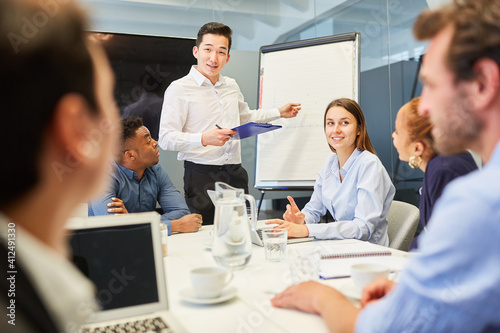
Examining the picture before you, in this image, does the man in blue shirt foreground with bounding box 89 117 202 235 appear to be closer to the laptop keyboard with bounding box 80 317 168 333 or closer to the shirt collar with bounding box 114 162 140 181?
the shirt collar with bounding box 114 162 140 181

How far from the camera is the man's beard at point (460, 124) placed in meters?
0.62

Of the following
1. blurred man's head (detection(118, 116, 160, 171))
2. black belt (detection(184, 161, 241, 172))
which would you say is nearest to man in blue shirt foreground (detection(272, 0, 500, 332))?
blurred man's head (detection(118, 116, 160, 171))

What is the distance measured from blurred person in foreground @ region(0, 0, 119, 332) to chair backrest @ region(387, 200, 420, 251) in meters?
1.86

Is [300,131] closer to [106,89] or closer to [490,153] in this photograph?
[490,153]

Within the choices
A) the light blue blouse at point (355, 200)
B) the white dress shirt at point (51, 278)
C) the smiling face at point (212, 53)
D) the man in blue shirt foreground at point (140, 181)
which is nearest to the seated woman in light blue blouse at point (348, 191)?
the light blue blouse at point (355, 200)

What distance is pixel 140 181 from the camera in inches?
91.0

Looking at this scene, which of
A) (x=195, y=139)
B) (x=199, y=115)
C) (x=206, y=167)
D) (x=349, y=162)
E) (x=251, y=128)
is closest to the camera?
(x=349, y=162)

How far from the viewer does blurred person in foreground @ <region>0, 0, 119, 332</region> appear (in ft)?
1.05

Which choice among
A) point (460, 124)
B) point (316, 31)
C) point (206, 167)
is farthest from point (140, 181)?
point (316, 31)

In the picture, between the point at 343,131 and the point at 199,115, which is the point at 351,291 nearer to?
the point at 343,131

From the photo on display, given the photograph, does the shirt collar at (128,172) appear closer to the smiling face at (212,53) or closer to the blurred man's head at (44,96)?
the smiling face at (212,53)

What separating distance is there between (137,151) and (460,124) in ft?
Result: 6.13

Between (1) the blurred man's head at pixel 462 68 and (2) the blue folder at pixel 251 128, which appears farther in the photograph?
(2) the blue folder at pixel 251 128

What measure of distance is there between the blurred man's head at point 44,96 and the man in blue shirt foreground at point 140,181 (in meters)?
1.75
